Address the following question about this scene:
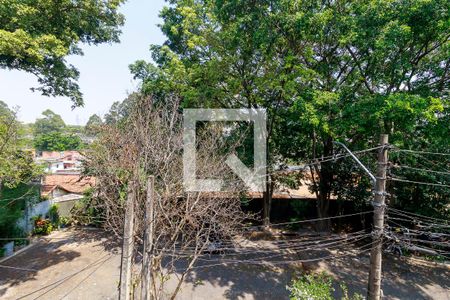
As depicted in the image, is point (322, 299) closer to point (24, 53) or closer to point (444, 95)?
point (444, 95)

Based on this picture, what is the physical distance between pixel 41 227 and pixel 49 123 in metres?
55.8

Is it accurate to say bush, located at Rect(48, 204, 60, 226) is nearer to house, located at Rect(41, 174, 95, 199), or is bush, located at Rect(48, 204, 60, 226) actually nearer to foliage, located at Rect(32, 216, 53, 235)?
house, located at Rect(41, 174, 95, 199)

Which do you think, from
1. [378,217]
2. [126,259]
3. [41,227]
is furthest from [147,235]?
[41,227]

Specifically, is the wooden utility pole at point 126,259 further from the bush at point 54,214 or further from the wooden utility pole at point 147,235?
the bush at point 54,214

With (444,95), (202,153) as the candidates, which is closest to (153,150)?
(202,153)

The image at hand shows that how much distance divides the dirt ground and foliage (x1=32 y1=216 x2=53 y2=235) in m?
Answer: 1.41

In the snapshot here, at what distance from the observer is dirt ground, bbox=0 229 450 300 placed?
739 centimetres

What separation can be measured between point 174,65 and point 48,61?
4108 millimetres

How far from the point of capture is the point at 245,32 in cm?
816

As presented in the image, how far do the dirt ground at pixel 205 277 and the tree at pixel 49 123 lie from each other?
54.7 meters

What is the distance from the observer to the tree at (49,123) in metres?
56.4

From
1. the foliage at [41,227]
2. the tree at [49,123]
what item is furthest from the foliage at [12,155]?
the tree at [49,123]

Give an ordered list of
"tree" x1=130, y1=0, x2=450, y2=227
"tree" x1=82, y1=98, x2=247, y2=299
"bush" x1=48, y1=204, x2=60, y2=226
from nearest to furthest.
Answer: "tree" x1=82, y1=98, x2=247, y2=299, "tree" x1=130, y1=0, x2=450, y2=227, "bush" x1=48, y1=204, x2=60, y2=226

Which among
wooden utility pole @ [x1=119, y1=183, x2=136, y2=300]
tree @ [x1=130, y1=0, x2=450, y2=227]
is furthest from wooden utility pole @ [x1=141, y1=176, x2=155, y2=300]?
tree @ [x1=130, y1=0, x2=450, y2=227]
